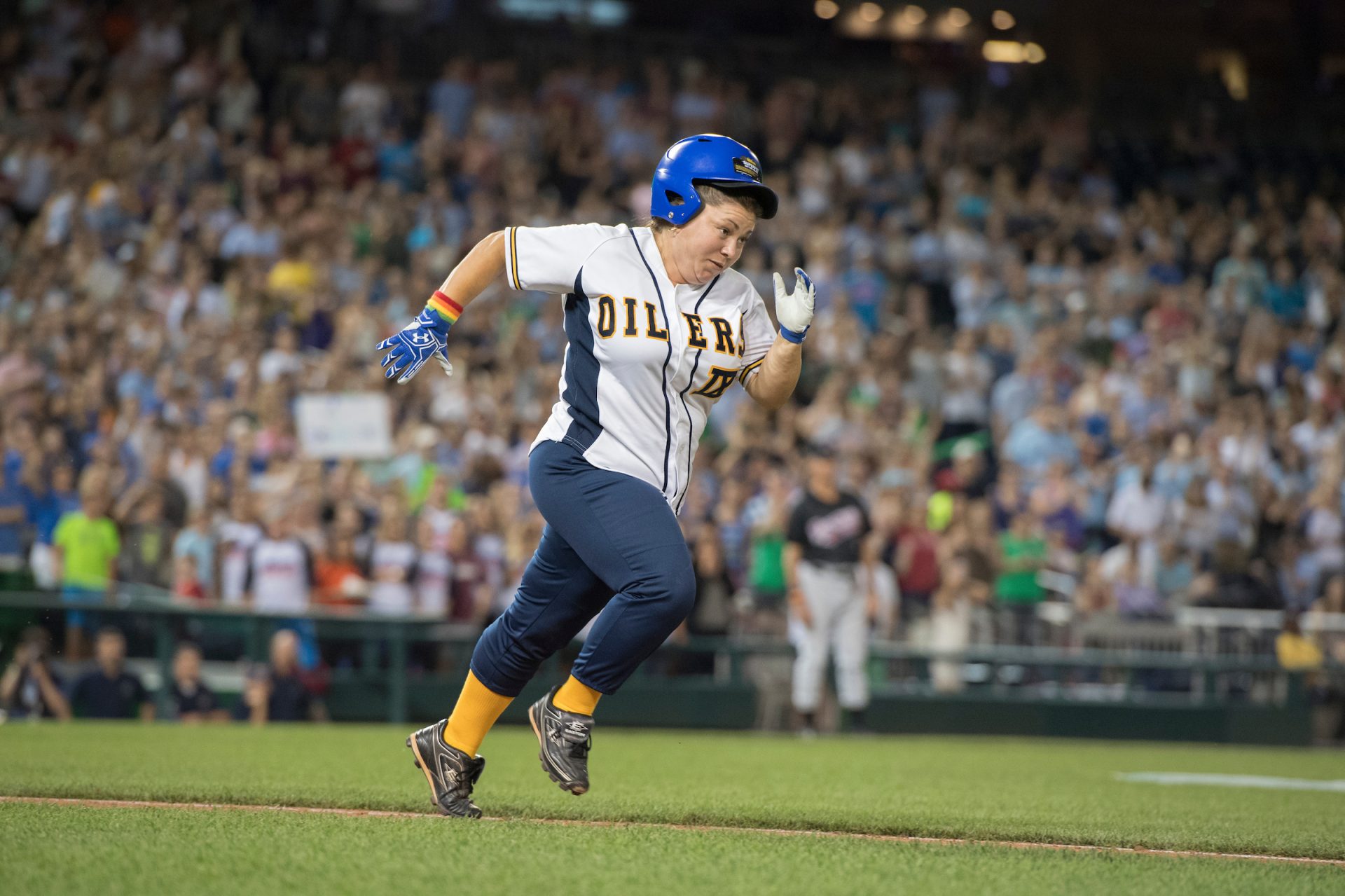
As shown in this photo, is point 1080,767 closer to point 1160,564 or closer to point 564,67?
point 1160,564

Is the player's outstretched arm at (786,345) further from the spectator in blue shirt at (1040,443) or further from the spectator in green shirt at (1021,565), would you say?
the spectator in blue shirt at (1040,443)

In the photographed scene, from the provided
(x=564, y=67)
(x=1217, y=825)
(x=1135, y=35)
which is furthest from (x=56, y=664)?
(x=1135, y=35)

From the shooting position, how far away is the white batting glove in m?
4.89

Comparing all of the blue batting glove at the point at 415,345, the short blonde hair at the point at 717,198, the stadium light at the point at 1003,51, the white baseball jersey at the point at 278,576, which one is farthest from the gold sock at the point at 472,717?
the stadium light at the point at 1003,51

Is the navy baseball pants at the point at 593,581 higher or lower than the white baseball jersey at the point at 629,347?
lower

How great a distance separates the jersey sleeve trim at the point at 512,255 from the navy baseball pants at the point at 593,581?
53cm

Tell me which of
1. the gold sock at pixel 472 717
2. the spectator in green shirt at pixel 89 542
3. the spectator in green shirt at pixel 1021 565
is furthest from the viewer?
the spectator in green shirt at pixel 1021 565

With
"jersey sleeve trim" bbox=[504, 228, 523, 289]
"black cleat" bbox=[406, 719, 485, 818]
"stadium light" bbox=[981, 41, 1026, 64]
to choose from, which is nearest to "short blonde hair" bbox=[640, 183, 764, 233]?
"jersey sleeve trim" bbox=[504, 228, 523, 289]

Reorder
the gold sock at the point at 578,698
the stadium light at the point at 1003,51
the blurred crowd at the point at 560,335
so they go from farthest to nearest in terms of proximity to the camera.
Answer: the stadium light at the point at 1003,51, the blurred crowd at the point at 560,335, the gold sock at the point at 578,698

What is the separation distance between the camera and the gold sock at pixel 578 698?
4.83 m

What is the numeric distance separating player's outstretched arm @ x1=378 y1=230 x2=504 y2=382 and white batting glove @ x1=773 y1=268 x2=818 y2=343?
2.97 ft

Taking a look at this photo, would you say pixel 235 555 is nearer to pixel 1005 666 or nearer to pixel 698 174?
pixel 1005 666

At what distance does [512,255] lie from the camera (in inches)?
194

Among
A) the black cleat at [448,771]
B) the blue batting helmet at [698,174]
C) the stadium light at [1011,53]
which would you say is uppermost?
the stadium light at [1011,53]
